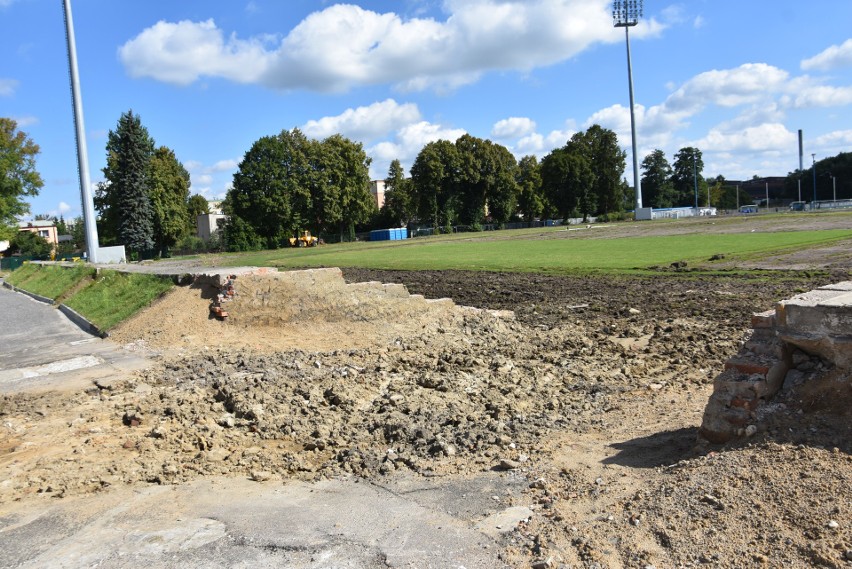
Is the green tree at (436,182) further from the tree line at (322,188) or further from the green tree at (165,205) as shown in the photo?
the green tree at (165,205)

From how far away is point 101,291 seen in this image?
2042cm

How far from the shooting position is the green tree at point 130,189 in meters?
57.8

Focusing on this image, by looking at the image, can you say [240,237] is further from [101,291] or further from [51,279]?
[101,291]

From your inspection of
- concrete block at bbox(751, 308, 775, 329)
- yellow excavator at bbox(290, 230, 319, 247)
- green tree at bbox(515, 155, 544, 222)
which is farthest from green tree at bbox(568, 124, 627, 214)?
concrete block at bbox(751, 308, 775, 329)

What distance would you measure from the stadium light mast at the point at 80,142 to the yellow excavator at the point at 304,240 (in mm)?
40173

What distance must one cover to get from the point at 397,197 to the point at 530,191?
20.0 m

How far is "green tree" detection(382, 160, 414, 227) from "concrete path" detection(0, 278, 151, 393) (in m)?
70.1

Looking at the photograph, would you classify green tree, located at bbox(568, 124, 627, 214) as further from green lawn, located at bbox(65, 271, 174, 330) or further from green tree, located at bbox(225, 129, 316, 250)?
green lawn, located at bbox(65, 271, 174, 330)

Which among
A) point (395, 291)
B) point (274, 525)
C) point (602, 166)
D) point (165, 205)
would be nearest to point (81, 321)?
point (395, 291)

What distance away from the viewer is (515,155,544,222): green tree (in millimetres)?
94875

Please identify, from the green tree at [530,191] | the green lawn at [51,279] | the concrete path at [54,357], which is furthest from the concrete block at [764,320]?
the green tree at [530,191]

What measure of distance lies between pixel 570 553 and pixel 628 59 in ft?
277

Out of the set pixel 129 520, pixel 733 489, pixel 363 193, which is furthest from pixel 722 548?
pixel 363 193

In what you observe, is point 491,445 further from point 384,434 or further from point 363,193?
point 363,193
